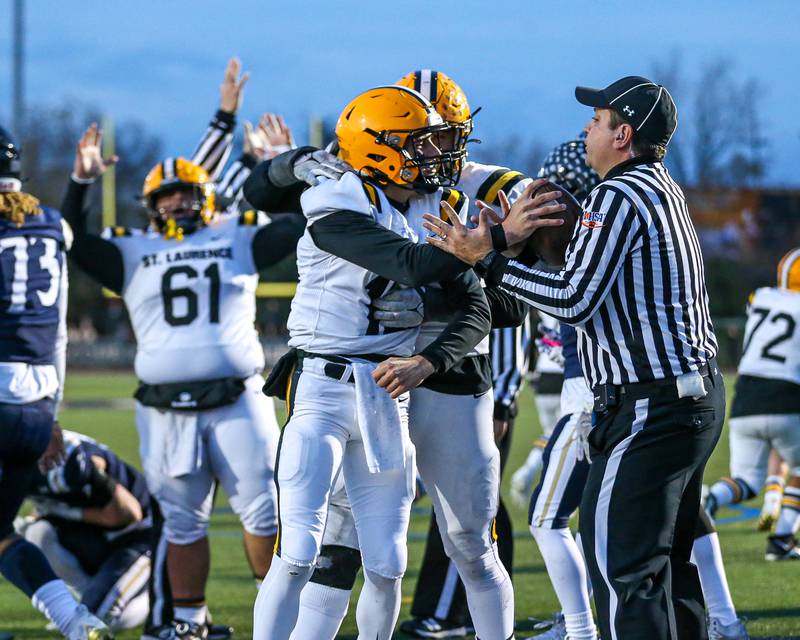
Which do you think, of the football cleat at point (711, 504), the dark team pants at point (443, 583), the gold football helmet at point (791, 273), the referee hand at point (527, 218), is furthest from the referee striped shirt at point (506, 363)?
the gold football helmet at point (791, 273)

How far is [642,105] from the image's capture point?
3.71 meters

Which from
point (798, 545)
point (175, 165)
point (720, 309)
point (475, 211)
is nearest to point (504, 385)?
point (475, 211)

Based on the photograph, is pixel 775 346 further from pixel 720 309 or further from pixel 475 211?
pixel 720 309

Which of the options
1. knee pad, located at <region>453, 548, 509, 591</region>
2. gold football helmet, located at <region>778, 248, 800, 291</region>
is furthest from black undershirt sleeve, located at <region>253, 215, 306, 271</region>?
gold football helmet, located at <region>778, 248, 800, 291</region>

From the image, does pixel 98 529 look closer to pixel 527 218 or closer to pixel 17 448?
pixel 17 448

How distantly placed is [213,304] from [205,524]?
3.14ft

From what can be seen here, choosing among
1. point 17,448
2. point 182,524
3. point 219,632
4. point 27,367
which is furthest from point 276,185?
point 219,632

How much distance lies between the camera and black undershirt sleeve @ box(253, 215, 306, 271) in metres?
5.33

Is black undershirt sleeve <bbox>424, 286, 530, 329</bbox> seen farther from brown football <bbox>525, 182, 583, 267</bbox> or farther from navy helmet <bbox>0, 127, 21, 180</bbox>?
navy helmet <bbox>0, 127, 21, 180</bbox>

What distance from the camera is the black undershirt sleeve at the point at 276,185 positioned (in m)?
4.11

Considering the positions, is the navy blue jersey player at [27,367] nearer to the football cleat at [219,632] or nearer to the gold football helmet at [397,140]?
the football cleat at [219,632]

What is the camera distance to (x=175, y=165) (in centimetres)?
551

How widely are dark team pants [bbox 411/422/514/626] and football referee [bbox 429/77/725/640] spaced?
165 cm

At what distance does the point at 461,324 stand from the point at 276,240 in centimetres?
167
